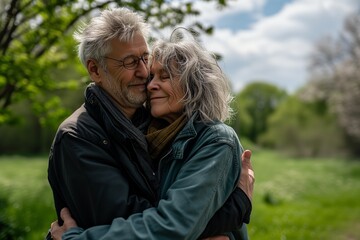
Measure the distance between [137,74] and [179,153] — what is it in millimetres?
590

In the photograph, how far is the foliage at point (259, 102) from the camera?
8062 cm

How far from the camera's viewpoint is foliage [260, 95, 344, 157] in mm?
42500

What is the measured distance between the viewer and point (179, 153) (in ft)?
8.15

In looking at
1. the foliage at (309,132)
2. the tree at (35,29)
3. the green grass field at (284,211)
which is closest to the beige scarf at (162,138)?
the tree at (35,29)

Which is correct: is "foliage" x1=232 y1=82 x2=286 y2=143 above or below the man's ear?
below

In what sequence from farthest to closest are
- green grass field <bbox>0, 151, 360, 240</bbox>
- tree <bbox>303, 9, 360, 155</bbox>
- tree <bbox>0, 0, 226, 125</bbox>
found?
tree <bbox>303, 9, 360, 155</bbox> → green grass field <bbox>0, 151, 360, 240</bbox> → tree <bbox>0, 0, 226, 125</bbox>

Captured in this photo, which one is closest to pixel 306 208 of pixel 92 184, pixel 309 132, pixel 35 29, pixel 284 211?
pixel 284 211

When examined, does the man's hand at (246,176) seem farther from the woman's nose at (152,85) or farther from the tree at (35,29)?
the tree at (35,29)

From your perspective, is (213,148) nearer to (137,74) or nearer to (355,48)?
(137,74)

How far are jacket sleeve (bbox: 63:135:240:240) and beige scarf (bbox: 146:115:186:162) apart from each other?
0.74 feet

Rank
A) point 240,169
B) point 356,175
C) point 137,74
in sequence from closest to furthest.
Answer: point 240,169, point 137,74, point 356,175

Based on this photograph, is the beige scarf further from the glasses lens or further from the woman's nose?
the glasses lens

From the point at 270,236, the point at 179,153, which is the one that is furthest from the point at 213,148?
the point at 270,236

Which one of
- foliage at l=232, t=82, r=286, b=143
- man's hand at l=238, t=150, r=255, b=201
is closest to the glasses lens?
man's hand at l=238, t=150, r=255, b=201
